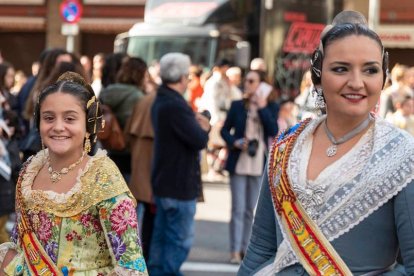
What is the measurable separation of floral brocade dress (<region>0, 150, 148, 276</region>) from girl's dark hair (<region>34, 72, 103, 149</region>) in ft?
0.73

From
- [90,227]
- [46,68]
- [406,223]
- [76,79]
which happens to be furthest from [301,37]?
[406,223]

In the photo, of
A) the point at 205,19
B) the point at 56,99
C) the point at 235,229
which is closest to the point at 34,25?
the point at 205,19

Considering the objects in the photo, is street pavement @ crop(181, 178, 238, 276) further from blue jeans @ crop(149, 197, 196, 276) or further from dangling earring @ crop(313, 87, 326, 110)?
dangling earring @ crop(313, 87, 326, 110)

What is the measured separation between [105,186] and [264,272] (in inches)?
30.3

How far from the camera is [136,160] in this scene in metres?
8.40

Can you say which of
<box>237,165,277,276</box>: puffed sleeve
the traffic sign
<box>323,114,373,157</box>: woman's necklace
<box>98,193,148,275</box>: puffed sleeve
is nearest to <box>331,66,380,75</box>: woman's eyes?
<box>323,114,373,157</box>: woman's necklace

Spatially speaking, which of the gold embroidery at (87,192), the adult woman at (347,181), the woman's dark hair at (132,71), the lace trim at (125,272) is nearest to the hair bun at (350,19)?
the adult woman at (347,181)

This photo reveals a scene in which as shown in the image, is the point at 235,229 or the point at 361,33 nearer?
the point at 361,33

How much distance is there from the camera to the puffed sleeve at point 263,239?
343 centimetres

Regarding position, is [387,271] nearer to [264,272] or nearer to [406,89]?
[264,272]

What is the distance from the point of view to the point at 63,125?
3895 millimetres

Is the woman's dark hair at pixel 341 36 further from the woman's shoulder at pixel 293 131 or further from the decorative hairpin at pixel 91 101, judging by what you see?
the decorative hairpin at pixel 91 101

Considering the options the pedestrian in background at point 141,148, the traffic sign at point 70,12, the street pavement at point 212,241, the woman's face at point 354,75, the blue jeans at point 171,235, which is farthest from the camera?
the traffic sign at point 70,12

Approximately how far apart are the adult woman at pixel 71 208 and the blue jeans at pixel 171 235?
4.06m
